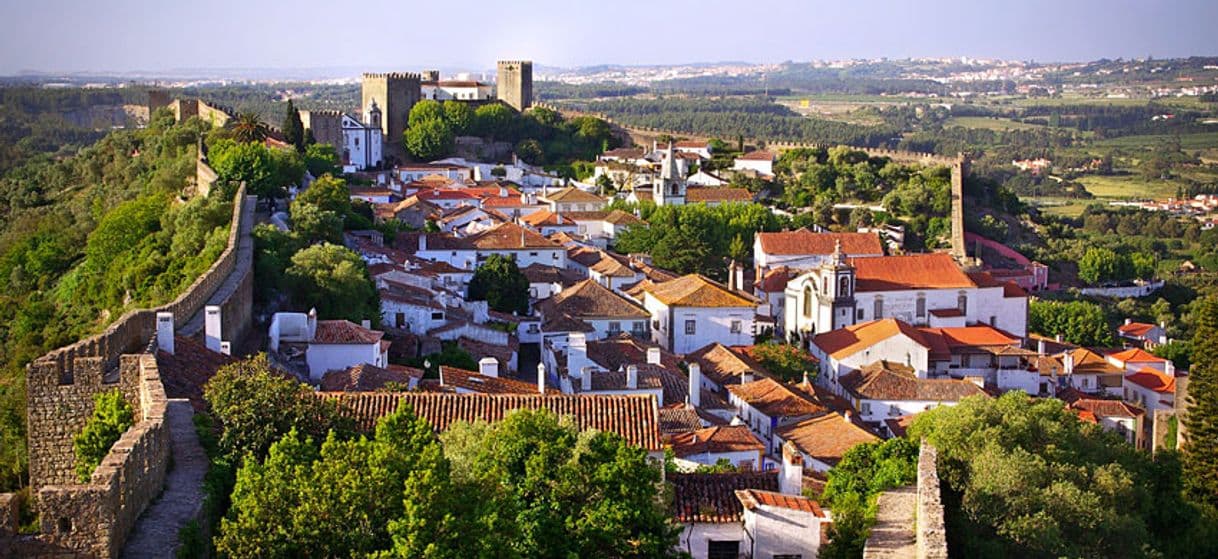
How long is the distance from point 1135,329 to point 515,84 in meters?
28.6

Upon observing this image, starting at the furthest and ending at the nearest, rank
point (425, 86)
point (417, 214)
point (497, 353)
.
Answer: point (425, 86), point (417, 214), point (497, 353)

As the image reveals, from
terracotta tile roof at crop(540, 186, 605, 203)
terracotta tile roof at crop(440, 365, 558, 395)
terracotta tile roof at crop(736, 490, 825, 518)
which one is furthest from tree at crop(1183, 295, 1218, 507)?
terracotta tile roof at crop(540, 186, 605, 203)

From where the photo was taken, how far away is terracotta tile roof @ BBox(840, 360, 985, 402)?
23.9m

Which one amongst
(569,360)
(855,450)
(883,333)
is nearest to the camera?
(855,450)

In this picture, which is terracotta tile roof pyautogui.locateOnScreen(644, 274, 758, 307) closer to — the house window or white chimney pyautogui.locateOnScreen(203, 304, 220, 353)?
white chimney pyautogui.locateOnScreen(203, 304, 220, 353)

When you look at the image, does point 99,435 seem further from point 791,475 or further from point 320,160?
point 320,160

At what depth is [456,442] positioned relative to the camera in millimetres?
10594

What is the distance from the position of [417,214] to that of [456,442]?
84.8 ft

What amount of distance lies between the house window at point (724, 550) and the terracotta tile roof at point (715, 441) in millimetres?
4434

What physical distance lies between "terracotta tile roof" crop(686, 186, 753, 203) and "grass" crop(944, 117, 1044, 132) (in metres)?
87.2

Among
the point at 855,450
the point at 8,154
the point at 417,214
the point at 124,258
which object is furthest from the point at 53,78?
the point at 855,450

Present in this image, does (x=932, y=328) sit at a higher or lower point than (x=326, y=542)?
lower

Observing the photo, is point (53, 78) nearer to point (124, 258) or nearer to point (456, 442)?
point (124, 258)

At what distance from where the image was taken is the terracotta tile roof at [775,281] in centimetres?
3256
